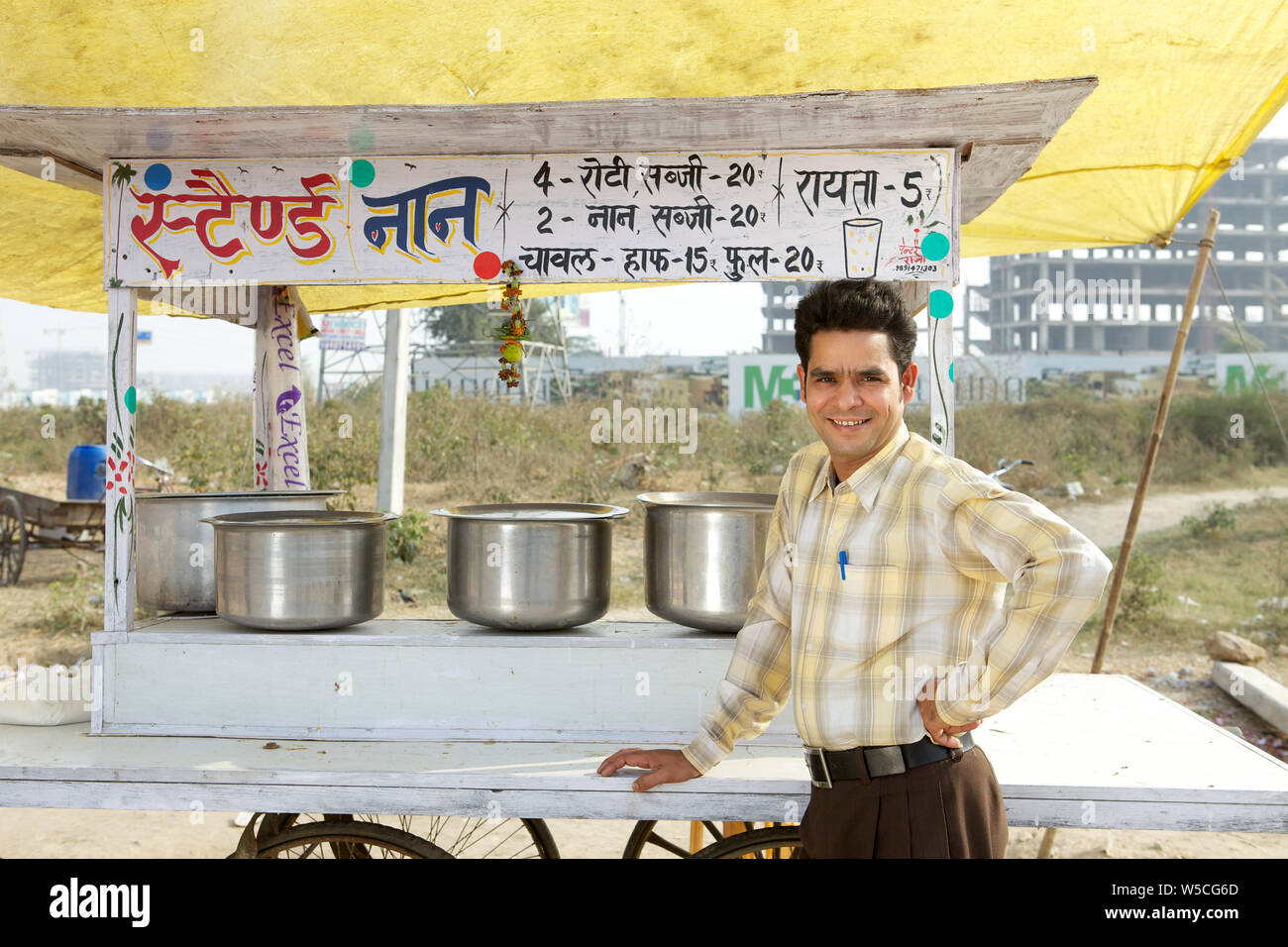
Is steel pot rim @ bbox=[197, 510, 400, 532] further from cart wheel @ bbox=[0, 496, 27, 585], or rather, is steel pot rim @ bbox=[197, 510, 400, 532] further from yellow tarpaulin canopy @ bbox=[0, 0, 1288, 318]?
cart wheel @ bbox=[0, 496, 27, 585]

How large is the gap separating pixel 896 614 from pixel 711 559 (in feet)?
2.89

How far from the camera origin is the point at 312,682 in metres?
2.69

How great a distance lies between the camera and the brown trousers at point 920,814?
1.78 meters

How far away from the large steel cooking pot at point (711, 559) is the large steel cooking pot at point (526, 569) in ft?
0.68

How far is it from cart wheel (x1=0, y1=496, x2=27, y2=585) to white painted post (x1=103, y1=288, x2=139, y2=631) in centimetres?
764

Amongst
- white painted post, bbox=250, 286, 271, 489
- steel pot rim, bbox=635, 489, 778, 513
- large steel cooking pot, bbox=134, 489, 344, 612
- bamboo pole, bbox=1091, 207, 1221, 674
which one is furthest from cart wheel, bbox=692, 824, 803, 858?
white painted post, bbox=250, 286, 271, 489

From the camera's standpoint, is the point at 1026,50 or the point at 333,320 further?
the point at 333,320

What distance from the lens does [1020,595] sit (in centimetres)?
171

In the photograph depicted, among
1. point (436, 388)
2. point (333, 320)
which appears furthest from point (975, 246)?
point (333, 320)

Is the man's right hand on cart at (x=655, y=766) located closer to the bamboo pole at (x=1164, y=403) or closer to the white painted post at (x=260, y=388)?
the white painted post at (x=260, y=388)
